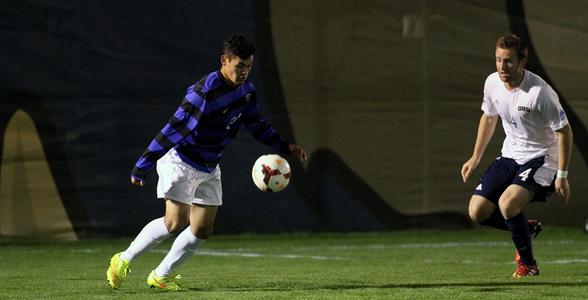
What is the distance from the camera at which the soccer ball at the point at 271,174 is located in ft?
26.6

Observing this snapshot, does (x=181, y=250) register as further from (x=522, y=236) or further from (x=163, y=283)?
(x=522, y=236)

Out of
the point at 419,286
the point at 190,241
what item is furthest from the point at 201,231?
the point at 419,286

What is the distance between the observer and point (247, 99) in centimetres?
790

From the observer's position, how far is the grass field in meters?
7.47

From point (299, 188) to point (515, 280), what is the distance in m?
5.16

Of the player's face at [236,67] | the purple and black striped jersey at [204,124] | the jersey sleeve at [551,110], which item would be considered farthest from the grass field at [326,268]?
the player's face at [236,67]

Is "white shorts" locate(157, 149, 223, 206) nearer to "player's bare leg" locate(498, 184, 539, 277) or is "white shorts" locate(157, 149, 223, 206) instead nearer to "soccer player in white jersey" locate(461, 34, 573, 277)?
"soccer player in white jersey" locate(461, 34, 573, 277)

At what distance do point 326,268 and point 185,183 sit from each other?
2517mm

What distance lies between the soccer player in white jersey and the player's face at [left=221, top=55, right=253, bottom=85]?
Answer: 193cm

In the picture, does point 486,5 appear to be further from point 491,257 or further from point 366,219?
point 491,257

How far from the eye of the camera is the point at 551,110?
836 cm

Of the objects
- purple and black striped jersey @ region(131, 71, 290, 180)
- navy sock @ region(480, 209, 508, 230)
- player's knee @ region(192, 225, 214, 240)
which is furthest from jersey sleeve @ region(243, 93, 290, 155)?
navy sock @ region(480, 209, 508, 230)

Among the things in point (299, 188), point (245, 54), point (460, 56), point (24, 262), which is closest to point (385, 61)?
point (460, 56)

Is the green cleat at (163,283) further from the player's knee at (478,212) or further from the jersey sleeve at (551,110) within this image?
the jersey sleeve at (551,110)
